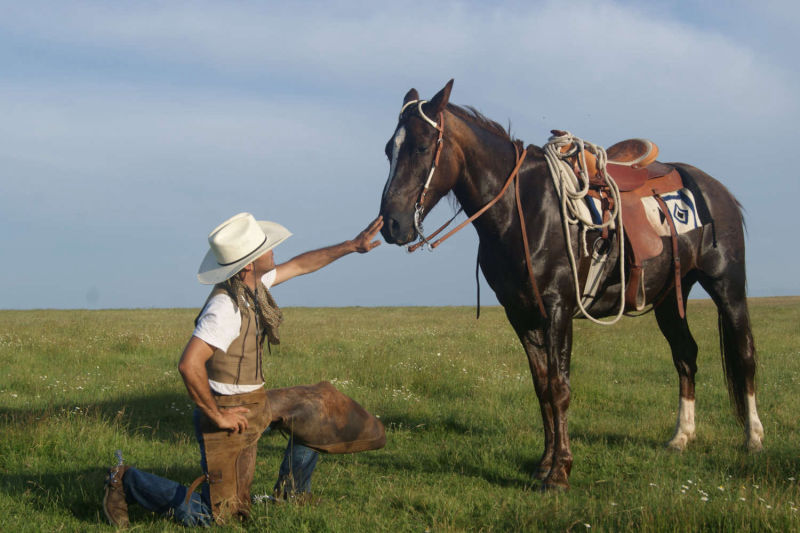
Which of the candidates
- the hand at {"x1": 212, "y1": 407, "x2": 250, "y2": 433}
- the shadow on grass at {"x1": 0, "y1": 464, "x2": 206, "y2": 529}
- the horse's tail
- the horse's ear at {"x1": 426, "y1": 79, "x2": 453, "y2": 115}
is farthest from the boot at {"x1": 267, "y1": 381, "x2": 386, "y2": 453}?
the horse's tail

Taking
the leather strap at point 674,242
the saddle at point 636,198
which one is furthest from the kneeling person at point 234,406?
the leather strap at point 674,242

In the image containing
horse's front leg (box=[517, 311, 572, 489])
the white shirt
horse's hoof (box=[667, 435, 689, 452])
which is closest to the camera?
the white shirt

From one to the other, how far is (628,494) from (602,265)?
189 centimetres

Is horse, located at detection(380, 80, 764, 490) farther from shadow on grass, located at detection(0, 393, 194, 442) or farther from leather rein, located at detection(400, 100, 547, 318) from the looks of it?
shadow on grass, located at detection(0, 393, 194, 442)

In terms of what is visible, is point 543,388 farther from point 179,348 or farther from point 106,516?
point 179,348

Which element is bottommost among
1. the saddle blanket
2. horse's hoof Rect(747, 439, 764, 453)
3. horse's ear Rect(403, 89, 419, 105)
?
horse's hoof Rect(747, 439, 764, 453)

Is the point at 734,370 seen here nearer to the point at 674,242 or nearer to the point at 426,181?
the point at 674,242

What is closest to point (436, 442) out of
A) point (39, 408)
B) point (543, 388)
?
point (543, 388)

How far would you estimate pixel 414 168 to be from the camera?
15.1ft

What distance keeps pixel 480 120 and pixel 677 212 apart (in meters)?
2.27

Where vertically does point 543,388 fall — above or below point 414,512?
above

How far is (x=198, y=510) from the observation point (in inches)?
160

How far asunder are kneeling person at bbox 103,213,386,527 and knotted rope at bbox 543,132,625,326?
2.20m

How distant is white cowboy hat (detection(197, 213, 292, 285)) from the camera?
391 centimetres
